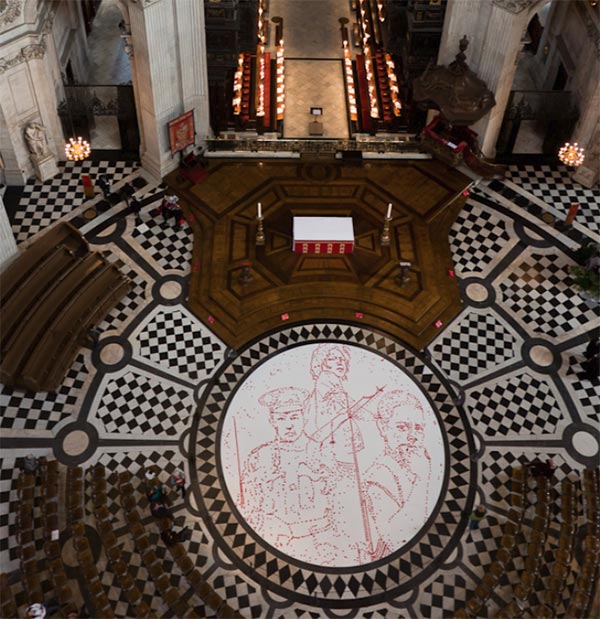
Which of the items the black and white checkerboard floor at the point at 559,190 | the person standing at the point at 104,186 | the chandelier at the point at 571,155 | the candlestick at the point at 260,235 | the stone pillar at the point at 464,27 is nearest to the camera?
the candlestick at the point at 260,235

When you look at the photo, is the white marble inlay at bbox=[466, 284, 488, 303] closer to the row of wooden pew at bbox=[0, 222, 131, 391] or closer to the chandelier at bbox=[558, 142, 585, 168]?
the chandelier at bbox=[558, 142, 585, 168]

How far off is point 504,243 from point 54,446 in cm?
1458

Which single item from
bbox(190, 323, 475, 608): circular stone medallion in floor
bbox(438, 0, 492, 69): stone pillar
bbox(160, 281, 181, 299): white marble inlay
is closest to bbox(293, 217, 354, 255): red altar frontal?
bbox(190, 323, 475, 608): circular stone medallion in floor

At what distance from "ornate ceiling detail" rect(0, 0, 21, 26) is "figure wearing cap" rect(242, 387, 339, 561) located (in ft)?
41.8

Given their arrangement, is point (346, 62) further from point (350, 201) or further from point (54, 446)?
point (54, 446)

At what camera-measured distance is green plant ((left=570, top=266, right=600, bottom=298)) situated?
20.9 m

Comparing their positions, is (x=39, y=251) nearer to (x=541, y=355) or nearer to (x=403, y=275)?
(x=403, y=275)

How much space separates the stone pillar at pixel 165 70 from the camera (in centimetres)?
2050

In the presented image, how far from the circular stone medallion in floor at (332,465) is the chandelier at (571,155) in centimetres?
888

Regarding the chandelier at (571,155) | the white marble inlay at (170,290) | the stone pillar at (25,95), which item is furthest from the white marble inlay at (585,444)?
the stone pillar at (25,95)

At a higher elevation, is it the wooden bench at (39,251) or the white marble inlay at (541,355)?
the wooden bench at (39,251)

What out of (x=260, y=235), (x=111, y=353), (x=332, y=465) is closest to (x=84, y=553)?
(x=111, y=353)

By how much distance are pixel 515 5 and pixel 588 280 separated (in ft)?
27.2

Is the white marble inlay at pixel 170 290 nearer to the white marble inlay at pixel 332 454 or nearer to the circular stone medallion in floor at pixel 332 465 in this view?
the circular stone medallion in floor at pixel 332 465
